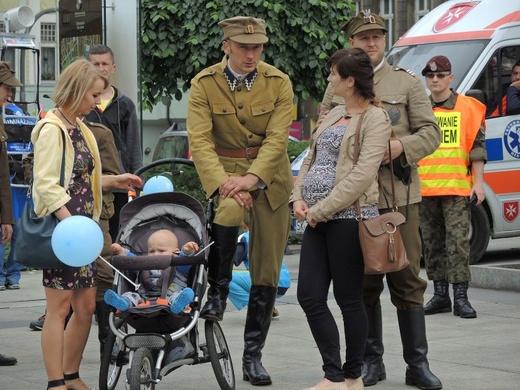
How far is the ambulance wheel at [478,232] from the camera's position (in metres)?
13.9

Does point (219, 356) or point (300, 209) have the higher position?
point (300, 209)

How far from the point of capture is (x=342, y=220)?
6.91m

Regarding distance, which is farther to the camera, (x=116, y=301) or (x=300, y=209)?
(x=300, y=209)

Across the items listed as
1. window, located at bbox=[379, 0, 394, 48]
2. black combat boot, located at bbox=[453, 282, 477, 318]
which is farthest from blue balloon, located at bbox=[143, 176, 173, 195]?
window, located at bbox=[379, 0, 394, 48]

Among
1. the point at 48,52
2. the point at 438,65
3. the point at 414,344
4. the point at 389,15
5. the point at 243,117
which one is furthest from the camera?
the point at 389,15

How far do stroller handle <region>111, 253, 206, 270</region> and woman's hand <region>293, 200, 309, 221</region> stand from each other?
23.5 inches

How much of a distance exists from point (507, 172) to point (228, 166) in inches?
272

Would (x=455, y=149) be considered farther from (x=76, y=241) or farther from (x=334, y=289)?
(x=76, y=241)

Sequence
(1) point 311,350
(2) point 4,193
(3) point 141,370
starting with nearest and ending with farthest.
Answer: (3) point 141,370 → (2) point 4,193 → (1) point 311,350

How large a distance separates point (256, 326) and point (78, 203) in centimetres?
144

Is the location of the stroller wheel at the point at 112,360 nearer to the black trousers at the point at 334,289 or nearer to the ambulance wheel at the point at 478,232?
the black trousers at the point at 334,289

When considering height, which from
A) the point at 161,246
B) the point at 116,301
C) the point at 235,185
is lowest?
the point at 116,301

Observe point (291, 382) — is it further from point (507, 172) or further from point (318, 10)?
point (318, 10)

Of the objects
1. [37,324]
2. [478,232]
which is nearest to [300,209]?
[37,324]
